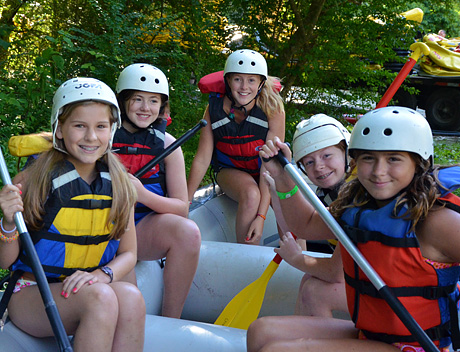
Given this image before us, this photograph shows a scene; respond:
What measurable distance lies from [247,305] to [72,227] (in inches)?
44.0

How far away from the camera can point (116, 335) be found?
1.86 metres

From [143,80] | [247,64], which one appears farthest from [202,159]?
[143,80]

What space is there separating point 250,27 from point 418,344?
16.8ft

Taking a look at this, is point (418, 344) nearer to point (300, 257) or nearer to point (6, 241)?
point (300, 257)

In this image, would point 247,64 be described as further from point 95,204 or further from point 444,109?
point 444,109

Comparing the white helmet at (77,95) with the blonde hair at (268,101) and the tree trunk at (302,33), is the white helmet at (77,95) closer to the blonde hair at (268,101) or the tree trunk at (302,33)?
the blonde hair at (268,101)

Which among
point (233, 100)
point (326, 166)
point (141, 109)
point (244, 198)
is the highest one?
point (233, 100)

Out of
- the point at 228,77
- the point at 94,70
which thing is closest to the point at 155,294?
the point at 228,77

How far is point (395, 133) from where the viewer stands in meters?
1.78

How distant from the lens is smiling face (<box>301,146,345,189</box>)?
2.51 meters

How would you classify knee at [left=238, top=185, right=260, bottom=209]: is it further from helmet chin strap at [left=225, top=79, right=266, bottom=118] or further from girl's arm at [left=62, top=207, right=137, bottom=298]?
girl's arm at [left=62, top=207, right=137, bottom=298]

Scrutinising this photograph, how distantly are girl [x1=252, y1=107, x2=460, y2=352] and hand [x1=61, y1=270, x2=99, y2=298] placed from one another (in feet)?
1.98

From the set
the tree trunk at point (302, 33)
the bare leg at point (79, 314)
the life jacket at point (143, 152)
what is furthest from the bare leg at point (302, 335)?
the tree trunk at point (302, 33)

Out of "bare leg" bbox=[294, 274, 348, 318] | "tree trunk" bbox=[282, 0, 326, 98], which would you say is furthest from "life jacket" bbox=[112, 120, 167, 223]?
"tree trunk" bbox=[282, 0, 326, 98]
